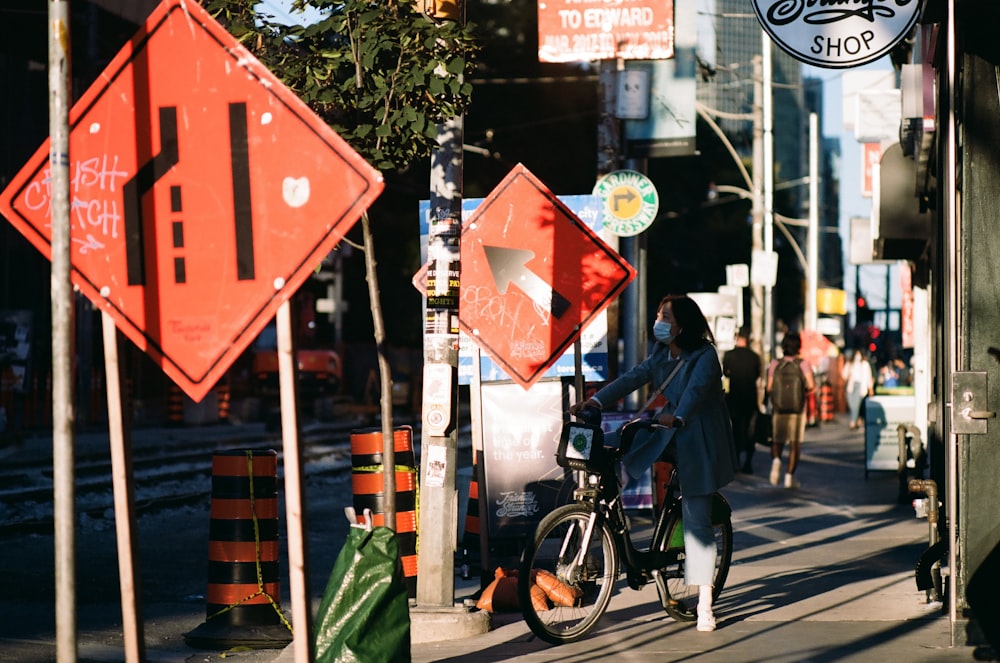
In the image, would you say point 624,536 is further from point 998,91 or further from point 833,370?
point 833,370

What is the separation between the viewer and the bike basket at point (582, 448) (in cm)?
841

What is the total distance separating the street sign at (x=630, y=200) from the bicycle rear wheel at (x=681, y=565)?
804cm

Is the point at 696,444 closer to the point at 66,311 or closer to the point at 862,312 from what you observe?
the point at 66,311

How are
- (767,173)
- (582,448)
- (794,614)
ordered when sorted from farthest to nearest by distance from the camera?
(767,173) < (794,614) < (582,448)

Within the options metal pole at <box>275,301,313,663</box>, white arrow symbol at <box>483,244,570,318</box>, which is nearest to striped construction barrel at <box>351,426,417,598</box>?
white arrow symbol at <box>483,244,570,318</box>

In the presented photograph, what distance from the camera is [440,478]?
8602 millimetres

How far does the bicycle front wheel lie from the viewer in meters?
8.22

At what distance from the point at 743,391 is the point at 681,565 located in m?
13.0

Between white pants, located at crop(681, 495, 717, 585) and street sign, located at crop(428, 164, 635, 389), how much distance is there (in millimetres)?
2159

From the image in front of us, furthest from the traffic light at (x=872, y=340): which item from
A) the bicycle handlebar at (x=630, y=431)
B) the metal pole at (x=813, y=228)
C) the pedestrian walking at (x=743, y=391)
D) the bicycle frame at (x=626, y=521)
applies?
the bicycle handlebar at (x=630, y=431)

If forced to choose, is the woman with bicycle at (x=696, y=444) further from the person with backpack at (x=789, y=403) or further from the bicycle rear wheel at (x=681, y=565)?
the person with backpack at (x=789, y=403)

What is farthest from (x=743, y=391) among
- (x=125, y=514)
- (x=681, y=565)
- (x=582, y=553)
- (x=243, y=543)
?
(x=125, y=514)

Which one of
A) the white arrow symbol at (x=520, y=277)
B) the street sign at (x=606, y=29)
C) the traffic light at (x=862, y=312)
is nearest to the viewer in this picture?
the white arrow symbol at (x=520, y=277)

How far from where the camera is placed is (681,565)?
902 cm
